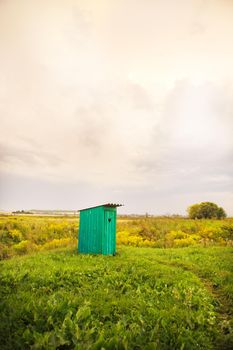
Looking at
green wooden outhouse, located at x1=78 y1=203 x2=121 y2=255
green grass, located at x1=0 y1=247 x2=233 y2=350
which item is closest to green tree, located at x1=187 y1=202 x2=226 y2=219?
green wooden outhouse, located at x1=78 y1=203 x2=121 y2=255

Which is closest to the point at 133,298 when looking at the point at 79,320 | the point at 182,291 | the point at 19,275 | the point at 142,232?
the point at 182,291

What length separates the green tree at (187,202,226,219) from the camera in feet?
130

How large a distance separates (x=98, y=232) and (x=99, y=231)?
0.09 m

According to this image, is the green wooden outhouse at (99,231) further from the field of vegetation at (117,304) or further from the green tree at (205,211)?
the green tree at (205,211)

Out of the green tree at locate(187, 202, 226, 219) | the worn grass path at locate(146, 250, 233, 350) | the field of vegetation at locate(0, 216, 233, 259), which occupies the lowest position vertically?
the worn grass path at locate(146, 250, 233, 350)

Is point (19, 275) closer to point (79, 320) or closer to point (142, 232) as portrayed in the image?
point (79, 320)

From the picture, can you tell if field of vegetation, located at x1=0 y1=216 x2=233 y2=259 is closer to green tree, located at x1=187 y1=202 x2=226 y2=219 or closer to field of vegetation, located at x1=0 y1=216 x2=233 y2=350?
field of vegetation, located at x1=0 y1=216 x2=233 y2=350

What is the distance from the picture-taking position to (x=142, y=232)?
22.7 meters

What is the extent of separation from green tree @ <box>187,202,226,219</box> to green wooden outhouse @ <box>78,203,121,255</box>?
1123 inches

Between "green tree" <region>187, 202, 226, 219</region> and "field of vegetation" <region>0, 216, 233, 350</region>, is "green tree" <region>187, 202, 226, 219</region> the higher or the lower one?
the higher one

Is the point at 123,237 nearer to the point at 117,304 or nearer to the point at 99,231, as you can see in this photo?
the point at 99,231

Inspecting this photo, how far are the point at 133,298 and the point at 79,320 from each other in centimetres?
210

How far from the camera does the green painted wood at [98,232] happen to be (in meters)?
13.5

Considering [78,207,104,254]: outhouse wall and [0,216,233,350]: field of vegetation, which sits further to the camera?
[78,207,104,254]: outhouse wall
